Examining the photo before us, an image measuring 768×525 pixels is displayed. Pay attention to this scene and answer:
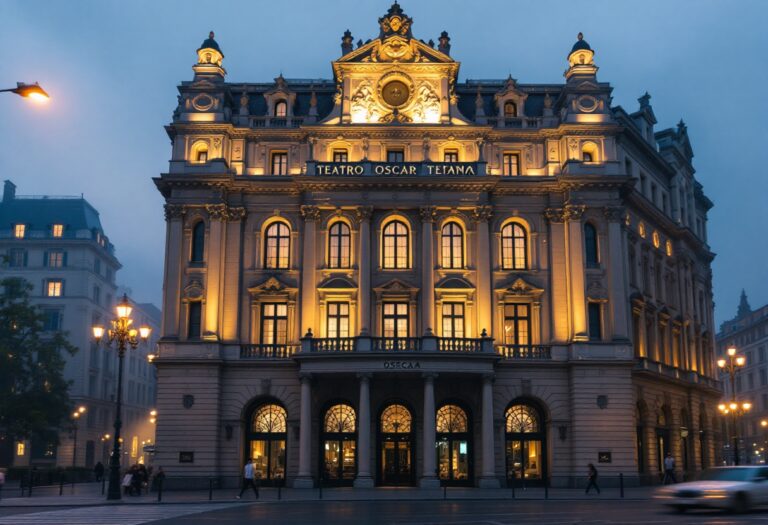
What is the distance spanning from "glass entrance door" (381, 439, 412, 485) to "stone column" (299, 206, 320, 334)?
26.5 feet

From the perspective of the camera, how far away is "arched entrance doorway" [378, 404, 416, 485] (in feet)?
167

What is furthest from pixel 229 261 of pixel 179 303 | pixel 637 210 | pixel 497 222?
pixel 637 210

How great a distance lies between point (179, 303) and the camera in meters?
52.7

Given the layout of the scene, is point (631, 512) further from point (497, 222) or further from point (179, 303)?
point (179, 303)

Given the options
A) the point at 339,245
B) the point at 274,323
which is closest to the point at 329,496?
the point at 274,323

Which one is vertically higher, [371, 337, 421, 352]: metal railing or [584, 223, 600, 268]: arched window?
[584, 223, 600, 268]: arched window

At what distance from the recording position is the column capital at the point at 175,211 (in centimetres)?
5356

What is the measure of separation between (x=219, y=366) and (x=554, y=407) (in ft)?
65.4

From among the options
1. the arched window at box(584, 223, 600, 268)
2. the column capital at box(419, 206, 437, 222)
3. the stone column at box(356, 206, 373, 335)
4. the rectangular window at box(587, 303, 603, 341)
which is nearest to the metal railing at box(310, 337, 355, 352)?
the stone column at box(356, 206, 373, 335)

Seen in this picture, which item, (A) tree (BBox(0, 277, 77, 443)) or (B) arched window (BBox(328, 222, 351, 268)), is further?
(A) tree (BBox(0, 277, 77, 443))

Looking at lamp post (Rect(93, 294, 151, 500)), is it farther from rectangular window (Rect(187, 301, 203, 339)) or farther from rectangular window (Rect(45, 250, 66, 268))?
rectangular window (Rect(45, 250, 66, 268))

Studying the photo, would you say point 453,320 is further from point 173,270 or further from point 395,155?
point 173,270

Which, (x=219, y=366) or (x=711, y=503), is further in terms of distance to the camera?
(x=219, y=366)

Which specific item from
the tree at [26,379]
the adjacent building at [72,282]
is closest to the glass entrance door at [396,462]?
the tree at [26,379]
